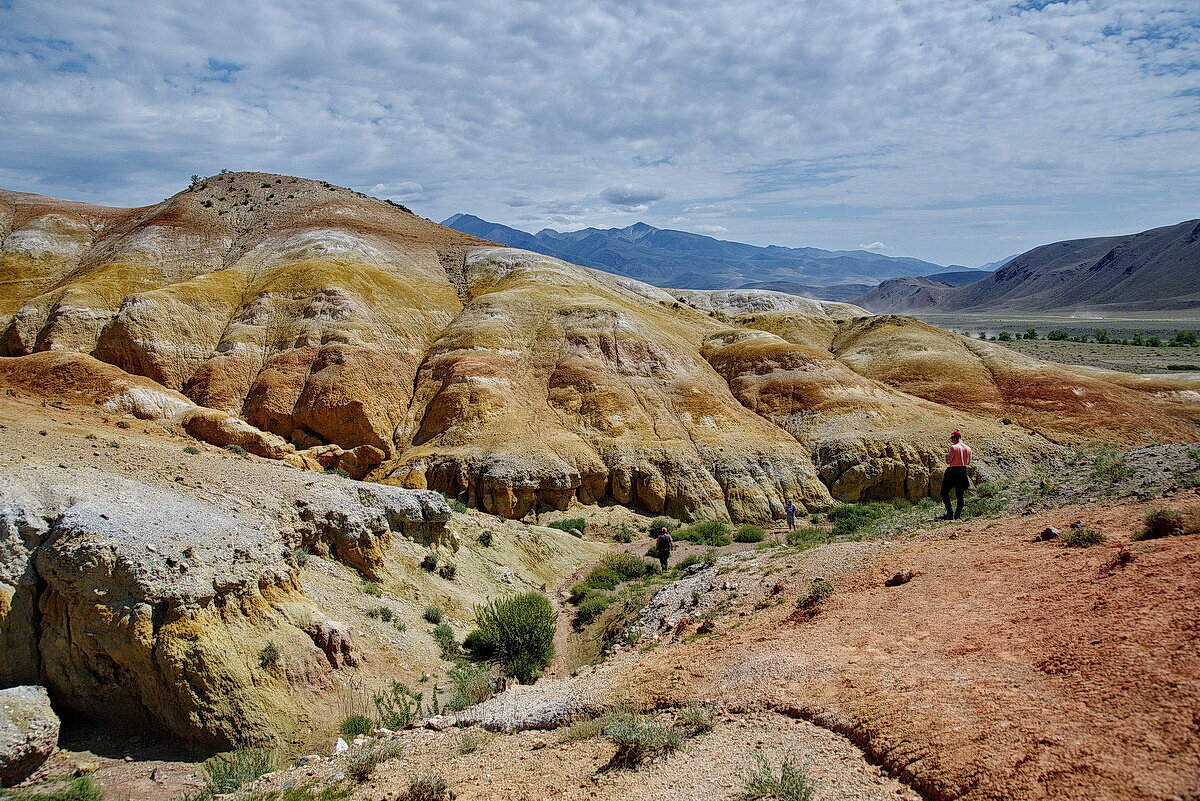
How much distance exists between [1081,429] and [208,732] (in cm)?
4794

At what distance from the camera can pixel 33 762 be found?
9.38m

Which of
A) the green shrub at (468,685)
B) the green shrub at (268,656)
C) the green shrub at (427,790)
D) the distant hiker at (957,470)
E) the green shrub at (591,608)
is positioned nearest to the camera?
the green shrub at (427,790)

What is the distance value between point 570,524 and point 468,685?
1803 cm

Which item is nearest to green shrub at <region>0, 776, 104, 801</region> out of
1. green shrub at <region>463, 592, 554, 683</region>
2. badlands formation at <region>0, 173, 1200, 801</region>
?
badlands formation at <region>0, 173, 1200, 801</region>

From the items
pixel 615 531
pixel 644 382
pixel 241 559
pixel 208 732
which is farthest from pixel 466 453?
pixel 208 732

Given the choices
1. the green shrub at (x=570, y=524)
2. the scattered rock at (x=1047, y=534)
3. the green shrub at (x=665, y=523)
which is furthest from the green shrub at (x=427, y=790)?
the green shrub at (x=665, y=523)

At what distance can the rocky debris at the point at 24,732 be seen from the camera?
29.8ft

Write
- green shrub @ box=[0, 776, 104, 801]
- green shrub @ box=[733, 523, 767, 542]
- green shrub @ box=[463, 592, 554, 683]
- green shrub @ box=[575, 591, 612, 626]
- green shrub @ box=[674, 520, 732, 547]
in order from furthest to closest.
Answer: green shrub @ box=[733, 523, 767, 542] < green shrub @ box=[674, 520, 732, 547] < green shrub @ box=[575, 591, 612, 626] < green shrub @ box=[463, 592, 554, 683] < green shrub @ box=[0, 776, 104, 801]

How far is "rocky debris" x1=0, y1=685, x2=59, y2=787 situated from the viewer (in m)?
9.07

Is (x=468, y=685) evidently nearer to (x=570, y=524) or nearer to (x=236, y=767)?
(x=236, y=767)

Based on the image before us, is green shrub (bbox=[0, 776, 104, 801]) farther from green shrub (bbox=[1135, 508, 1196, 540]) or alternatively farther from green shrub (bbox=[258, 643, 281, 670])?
green shrub (bbox=[1135, 508, 1196, 540])

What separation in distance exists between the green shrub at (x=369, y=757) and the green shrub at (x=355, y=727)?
199 cm

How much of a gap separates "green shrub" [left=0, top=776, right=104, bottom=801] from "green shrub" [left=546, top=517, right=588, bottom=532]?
21725mm

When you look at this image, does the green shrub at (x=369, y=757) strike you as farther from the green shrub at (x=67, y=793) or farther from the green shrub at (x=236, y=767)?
the green shrub at (x=67, y=793)
